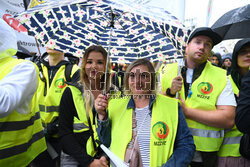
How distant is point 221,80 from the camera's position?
6.63ft

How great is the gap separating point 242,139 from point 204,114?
17.3 inches

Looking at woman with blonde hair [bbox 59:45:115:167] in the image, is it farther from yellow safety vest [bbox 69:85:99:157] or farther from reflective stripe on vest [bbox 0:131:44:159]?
reflective stripe on vest [bbox 0:131:44:159]

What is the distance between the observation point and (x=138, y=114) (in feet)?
5.91

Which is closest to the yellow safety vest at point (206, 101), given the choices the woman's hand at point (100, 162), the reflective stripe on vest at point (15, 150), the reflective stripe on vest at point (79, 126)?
the woman's hand at point (100, 162)

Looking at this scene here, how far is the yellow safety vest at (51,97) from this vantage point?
2.61 m

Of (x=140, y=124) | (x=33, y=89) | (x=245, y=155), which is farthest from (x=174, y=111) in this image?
(x=33, y=89)

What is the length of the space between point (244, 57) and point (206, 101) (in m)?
0.78

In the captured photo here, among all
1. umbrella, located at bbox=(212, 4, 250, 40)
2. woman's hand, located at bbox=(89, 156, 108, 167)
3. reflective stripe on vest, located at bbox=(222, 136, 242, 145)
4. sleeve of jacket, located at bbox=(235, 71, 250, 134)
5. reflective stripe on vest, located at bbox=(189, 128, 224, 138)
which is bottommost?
woman's hand, located at bbox=(89, 156, 108, 167)

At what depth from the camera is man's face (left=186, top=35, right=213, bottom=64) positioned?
6.98 ft

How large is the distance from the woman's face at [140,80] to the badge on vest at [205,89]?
59 cm

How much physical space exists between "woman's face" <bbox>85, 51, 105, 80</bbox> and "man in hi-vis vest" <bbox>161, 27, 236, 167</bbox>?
87 centimetres

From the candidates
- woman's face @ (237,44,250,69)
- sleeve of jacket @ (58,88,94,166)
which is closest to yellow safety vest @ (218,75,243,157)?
woman's face @ (237,44,250,69)

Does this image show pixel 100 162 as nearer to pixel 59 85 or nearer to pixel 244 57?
pixel 59 85

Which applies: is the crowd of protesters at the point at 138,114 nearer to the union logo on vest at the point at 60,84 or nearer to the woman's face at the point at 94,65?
the woman's face at the point at 94,65
